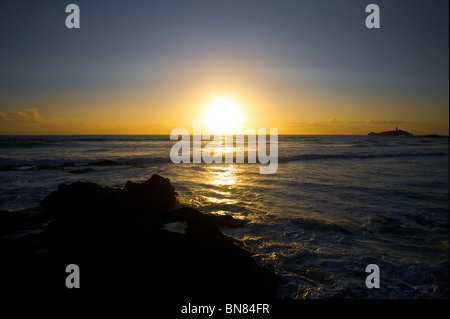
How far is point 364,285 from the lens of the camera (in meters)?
4.02

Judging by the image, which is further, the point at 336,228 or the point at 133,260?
the point at 336,228

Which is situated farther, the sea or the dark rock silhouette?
the sea

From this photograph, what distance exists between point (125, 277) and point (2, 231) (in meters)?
3.70

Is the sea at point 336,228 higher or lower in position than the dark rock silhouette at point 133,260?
lower

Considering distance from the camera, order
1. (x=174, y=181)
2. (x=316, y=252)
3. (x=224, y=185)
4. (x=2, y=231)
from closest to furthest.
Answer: (x=2, y=231) < (x=316, y=252) < (x=224, y=185) < (x=174, y=181)

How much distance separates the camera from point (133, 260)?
10.8 feet

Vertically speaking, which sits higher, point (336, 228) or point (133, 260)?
point (133, 260)

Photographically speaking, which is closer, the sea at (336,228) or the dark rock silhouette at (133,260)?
the dark rock silhouette at (133,260)

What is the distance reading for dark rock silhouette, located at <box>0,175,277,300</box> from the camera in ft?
9.97

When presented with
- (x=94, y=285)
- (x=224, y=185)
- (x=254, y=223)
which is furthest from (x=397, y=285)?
(x=224, y=185)

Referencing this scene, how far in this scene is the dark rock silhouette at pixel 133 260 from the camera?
304 centimetres

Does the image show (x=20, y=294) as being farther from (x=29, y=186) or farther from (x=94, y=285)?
(x=29, y=186)

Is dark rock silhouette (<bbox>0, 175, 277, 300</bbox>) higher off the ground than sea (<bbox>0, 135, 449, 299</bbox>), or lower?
higher
